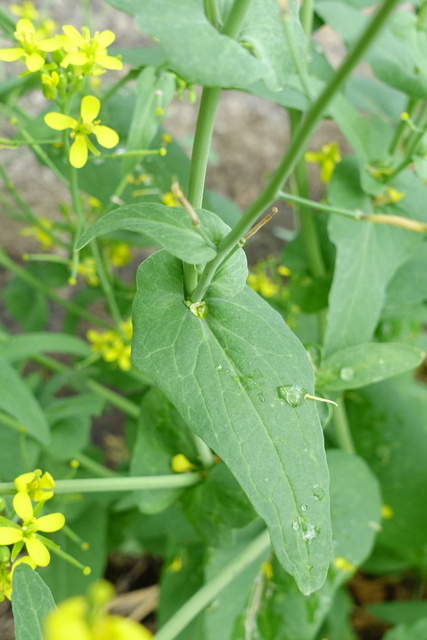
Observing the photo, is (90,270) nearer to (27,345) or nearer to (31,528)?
(27,345)

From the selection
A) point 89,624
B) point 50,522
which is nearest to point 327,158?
point 50,522

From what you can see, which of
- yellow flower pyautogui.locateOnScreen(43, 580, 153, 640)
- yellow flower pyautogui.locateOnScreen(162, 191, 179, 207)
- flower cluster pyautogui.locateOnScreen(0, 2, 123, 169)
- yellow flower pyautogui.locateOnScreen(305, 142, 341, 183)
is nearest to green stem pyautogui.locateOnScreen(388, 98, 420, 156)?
yellow flower pyautogui.locateOnScreen(305, 142, 341, 183)

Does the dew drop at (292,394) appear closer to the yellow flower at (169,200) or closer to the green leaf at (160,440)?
the green leaf at (160,440)

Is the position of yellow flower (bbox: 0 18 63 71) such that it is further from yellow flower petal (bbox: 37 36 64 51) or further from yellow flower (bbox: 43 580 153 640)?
yellow flower (bbox: 43 580 153 640)

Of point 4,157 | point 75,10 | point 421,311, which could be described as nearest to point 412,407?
point 421,311

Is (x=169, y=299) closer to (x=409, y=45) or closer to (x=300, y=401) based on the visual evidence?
(x=300, y=401)
